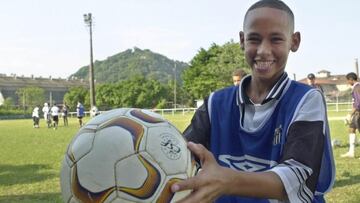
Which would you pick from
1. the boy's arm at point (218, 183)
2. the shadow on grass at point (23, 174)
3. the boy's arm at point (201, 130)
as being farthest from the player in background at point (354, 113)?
the boy's arm at point (218, 183)

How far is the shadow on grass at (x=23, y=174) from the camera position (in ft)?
29.0

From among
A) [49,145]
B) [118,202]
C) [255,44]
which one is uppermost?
[255,44]

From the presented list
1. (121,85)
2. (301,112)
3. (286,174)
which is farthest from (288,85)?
(121,85)

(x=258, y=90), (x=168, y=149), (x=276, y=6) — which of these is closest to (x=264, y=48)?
(x=276, y=6)

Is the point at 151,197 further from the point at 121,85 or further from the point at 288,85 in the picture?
the point at 121,85

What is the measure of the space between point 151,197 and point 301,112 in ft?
2.34

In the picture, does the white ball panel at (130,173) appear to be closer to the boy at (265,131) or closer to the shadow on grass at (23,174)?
the boy at (265,131)

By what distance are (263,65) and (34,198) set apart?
5.67 metres

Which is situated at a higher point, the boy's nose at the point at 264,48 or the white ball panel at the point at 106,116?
the boy's nose at the point at 264,48

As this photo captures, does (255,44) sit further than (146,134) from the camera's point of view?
Yes

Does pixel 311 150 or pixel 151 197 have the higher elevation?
pixel 311 150

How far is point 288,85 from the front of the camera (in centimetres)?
218

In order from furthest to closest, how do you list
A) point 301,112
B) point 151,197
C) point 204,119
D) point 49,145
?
1. point 49,145
2. point 204,119
3. point 301,112
4. point 151,197

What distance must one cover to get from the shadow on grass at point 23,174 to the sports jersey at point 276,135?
6931 millimetres
